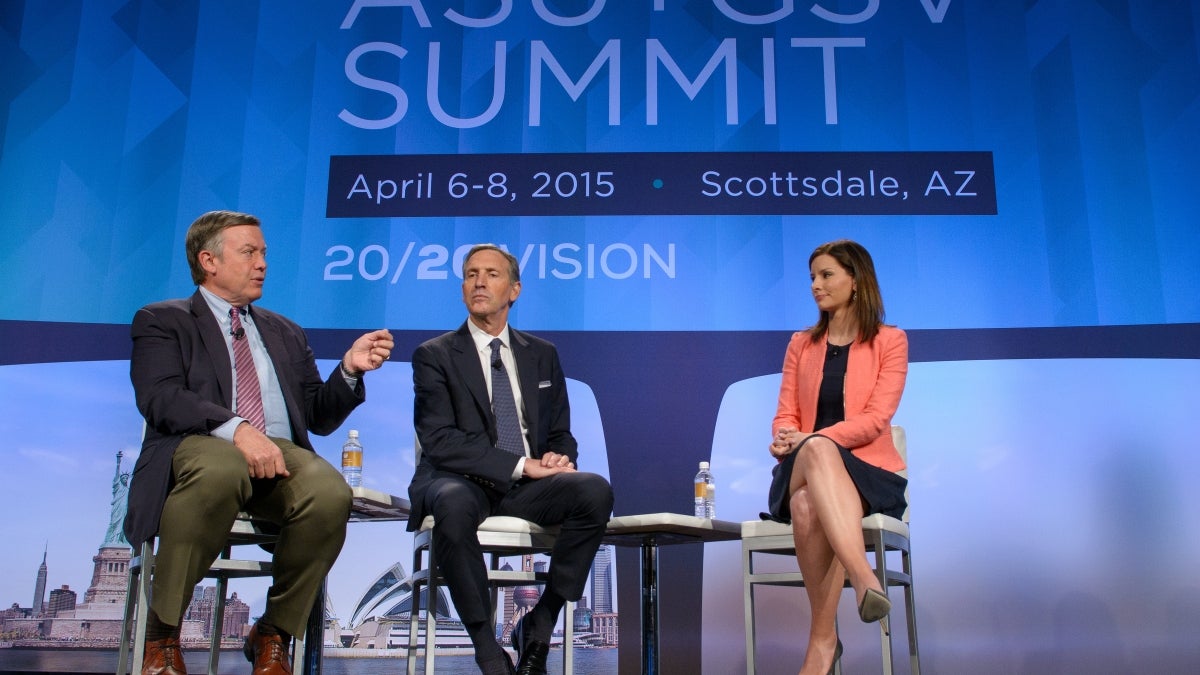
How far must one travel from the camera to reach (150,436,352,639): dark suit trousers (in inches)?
94.8

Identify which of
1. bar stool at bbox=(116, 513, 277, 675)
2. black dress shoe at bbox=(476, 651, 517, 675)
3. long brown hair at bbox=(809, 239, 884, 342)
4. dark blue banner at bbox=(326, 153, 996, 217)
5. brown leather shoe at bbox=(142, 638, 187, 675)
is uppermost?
dark blue banner at bbox=(326, 153, 996, 217)

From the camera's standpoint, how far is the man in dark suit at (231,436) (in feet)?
7.97

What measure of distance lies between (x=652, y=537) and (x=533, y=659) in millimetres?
580

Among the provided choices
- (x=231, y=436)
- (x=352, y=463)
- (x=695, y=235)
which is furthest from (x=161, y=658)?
(x=695, y=235)

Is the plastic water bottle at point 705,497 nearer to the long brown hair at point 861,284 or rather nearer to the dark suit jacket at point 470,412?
the dark suit jacket at point 470,412

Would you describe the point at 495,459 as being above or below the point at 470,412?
below

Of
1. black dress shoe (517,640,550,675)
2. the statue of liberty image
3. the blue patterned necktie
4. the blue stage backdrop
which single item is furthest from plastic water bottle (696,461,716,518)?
the statue of liberty image

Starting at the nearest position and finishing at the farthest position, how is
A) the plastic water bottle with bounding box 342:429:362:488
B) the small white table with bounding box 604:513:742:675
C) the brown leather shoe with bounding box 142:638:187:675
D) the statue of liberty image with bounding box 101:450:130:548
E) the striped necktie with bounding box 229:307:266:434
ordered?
the brown leather shoe with bounding box 142:638:187:675 → the striped necktie with bounding box 229:307:266:434 → the small white table with bounding box 604:513:742:675 → the plastic water bottle with bounding box 342:429:362:488 → the statue of liberty image with bounding box 101:450:130:548

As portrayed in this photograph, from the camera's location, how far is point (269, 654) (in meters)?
2.47

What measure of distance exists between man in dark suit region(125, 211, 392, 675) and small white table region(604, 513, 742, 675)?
2.60 feet

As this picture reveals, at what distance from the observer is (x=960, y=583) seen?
387 cm

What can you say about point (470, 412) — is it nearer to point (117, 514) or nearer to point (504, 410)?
point (504, 410)

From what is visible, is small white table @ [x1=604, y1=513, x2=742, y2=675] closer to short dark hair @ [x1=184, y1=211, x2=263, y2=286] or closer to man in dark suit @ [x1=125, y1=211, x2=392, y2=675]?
man in dark suit @ [x1=125, y1=211, x2=392, y2=675]

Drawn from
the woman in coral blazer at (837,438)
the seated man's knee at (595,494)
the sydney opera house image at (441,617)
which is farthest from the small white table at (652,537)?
the sydney opera house image at (441,617)
